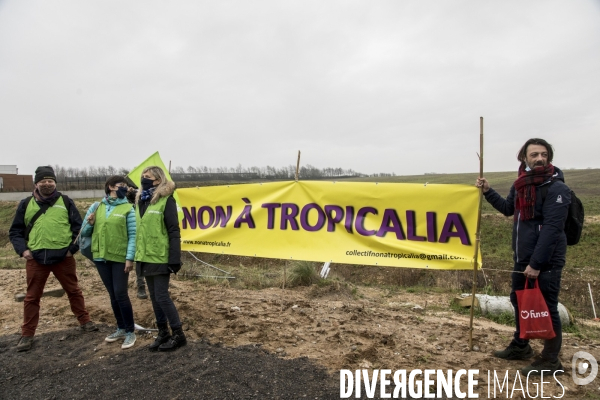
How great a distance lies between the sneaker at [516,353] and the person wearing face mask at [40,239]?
5.12m

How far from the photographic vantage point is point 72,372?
12.3ft

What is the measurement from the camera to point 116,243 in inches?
168

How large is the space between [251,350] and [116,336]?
173 cm

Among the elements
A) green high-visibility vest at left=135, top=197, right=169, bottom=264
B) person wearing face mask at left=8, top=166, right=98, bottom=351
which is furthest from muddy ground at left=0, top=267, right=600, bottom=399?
green high-visibility vest at left=135, top=197, right=169, bottom=264

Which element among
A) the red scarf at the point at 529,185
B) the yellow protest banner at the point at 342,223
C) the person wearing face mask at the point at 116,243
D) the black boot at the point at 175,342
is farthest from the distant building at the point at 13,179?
the red scarf at the point at 529,185

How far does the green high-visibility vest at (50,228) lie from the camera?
14.5 feet

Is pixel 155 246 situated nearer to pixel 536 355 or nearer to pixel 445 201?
pixel 445 201

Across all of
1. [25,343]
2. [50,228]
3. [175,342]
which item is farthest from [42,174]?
[175,342]

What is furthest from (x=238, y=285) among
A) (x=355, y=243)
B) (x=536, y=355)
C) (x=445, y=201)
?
(x=536, y=355)

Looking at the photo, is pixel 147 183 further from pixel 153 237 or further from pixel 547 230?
pixel 547 230

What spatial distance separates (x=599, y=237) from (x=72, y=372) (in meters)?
22.0

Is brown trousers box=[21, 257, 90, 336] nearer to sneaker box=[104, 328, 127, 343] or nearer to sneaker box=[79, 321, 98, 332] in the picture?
sneaker box=[79, 321, 98, 332]

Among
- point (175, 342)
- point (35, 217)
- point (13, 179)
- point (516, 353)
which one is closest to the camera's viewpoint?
point (516, 353)

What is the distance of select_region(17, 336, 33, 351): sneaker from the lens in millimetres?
4352
